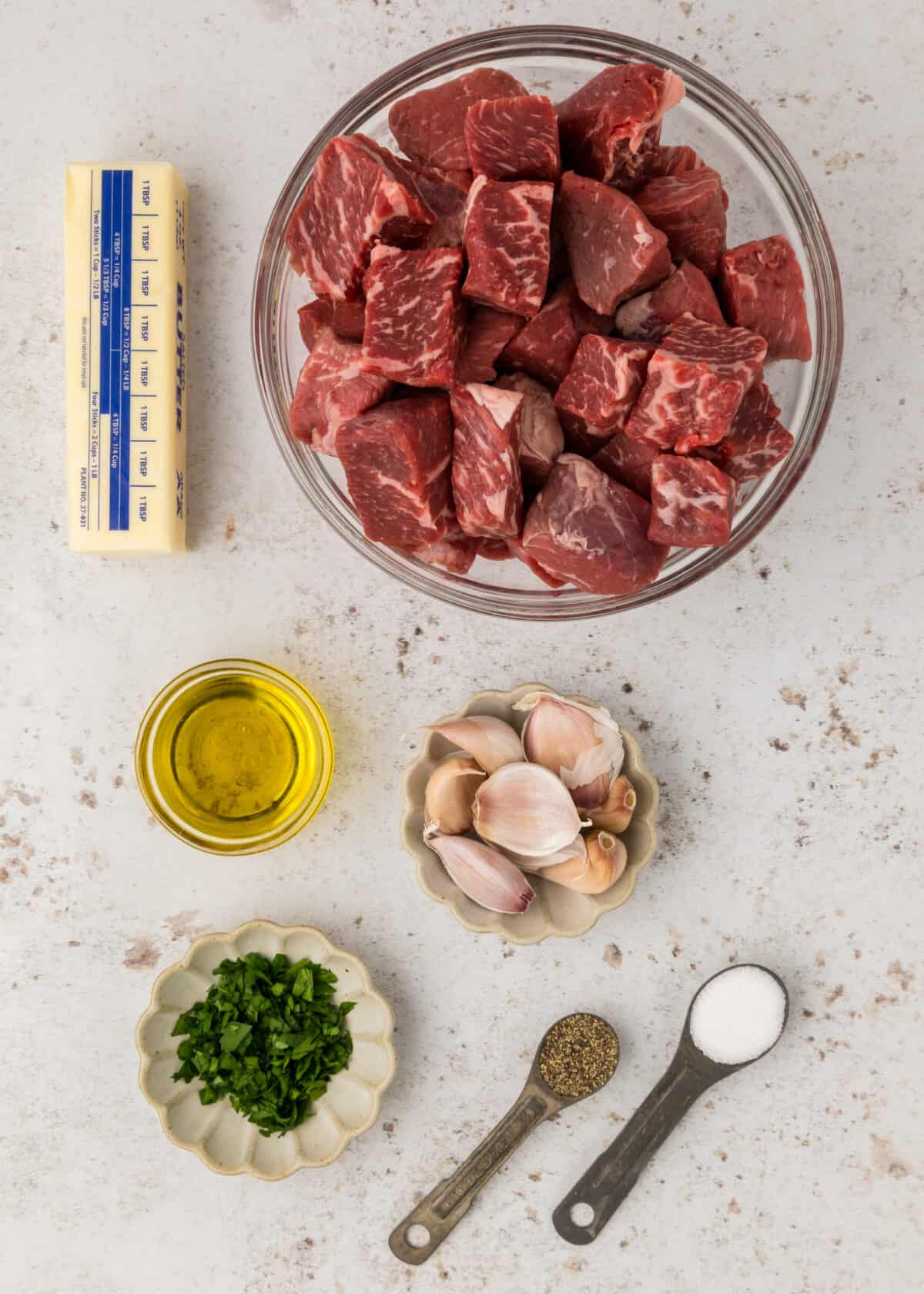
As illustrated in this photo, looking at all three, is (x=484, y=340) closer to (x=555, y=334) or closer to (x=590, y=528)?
(x=555, y=334)

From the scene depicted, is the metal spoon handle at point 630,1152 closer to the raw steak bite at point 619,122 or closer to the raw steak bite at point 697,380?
the raw steak bite at point 697,380

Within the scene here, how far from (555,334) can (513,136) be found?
212 millimetres

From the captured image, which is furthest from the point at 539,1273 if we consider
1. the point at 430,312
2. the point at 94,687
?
the point at 430,312

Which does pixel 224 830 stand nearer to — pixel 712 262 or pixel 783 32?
pixel 712 262

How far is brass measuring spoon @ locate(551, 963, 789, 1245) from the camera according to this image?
5.28 feet

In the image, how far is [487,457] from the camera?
1.18m

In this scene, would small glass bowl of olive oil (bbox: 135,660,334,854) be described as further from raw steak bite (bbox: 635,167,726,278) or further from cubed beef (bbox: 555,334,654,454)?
raw steak bite (bbox: 635,167,726,278)

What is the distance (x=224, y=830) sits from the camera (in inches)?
63.1

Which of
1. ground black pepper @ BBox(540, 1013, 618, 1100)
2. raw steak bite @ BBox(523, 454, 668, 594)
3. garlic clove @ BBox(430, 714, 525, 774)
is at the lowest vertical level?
ground black pepper @ BBox(540, 1013, 618, 1100)

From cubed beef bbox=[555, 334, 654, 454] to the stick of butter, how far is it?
643 millimetres

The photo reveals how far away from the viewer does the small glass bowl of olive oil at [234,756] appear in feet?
5.18

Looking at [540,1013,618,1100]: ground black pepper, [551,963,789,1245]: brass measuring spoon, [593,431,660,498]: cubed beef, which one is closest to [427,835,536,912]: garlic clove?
[540,1013,618,1100]: ground black pepper

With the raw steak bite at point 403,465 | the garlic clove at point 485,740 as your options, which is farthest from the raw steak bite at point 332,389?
the garlic clove at point 485,740

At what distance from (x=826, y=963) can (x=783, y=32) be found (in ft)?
4.61
